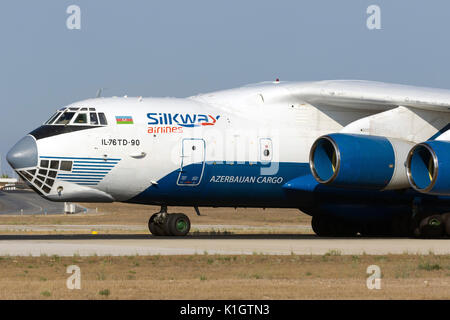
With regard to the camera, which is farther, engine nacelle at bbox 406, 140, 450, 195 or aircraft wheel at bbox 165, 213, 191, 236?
aircraft wheel at bbox 165, 213, 191, 236

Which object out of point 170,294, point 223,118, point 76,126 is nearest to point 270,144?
point 223,118

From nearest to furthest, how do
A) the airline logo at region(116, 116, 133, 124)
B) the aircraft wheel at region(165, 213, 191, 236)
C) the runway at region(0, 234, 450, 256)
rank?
the runway at region(0, 234, 450, 256) → the airline logo at region(116, 116, 133, 124) → the aircraft wheel at region(165, 213, 191, 236)

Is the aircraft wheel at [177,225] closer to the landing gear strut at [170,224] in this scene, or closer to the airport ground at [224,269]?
the landing gear strut at [170,224]

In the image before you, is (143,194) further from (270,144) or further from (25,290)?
(25,290)

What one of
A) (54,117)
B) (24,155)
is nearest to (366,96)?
(54,117)

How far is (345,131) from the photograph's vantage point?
83.4ft

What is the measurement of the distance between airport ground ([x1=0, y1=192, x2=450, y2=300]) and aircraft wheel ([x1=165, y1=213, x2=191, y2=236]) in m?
1.30

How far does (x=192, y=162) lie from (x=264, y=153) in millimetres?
2231

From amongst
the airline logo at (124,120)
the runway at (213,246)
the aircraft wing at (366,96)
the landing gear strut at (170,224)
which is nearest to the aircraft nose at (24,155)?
the runway at (213,246)

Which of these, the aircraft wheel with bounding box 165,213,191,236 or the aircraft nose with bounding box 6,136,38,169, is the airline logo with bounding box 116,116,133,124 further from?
the aircraft wheel with bounding box 165,213,191,236

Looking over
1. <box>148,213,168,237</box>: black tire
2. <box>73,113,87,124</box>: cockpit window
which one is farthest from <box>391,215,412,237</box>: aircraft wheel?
<box>73,113,87,124</box>: cockpit window

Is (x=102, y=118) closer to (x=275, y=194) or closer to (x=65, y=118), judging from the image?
(x=65, y=118)

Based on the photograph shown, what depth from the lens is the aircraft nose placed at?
23.0 metres

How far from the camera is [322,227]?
93.2 ft
